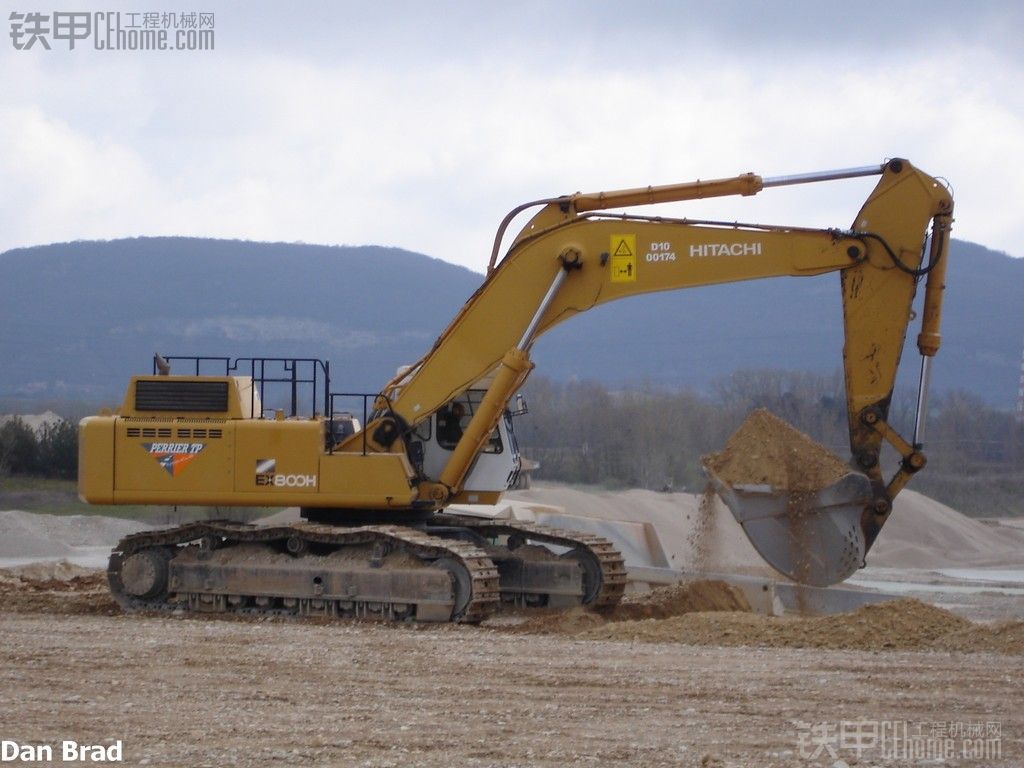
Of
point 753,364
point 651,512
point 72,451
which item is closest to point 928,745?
point 651,512

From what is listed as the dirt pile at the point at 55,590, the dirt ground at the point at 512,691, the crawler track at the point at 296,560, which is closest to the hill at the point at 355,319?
the dirt pile at the point at 55,590

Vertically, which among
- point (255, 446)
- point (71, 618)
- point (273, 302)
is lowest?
point (71, 618)

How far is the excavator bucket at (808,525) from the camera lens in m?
13.2

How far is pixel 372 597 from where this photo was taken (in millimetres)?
13969

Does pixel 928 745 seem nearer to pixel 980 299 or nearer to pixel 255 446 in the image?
pixel 255 446

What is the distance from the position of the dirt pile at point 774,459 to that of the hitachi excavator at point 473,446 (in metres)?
0.15

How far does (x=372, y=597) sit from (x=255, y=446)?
194cm

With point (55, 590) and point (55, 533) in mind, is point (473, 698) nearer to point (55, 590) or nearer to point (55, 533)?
point (55, 590)

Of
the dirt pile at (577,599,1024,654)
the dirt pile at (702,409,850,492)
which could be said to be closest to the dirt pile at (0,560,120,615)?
the dirt pile at (577,599,1024,654)

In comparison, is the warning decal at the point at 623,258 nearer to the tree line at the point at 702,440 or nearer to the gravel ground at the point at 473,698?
the gravel ground at the point at 473,698

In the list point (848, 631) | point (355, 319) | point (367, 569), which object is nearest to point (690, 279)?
point (848, 631)

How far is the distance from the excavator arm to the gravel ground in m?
2.38

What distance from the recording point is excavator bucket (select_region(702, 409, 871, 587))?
43.3ft

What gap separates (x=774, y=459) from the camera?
14.0 meters
